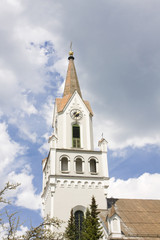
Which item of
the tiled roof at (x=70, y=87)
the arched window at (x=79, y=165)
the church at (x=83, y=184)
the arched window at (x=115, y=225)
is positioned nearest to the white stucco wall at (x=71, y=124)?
the church at (x=83, y=184)

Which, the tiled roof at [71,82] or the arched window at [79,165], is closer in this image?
the arched window at [79,165]

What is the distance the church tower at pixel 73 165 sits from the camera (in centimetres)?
3016

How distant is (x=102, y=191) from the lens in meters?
31.2

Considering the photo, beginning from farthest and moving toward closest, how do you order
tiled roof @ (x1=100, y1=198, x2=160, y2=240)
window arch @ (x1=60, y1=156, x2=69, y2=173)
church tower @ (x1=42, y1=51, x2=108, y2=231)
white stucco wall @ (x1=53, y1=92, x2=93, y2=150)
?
1. white stucco wall @ (x1=53, y1=92, x2=93, y2=150)
2. window arch @ (x1=60, y1=156, x2=69, y2=173)
3. church tower @ (x1=42, y1=51, x2=108, y2=231)
4. tiled roof @ (x1=100, y1=198, x2=160, y2=240)

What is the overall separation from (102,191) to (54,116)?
13.2 meters

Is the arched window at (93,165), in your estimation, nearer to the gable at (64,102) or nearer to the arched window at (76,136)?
the arched window at (76,136)

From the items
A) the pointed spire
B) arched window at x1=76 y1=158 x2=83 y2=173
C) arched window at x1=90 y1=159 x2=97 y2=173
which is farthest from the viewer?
the pointed spire

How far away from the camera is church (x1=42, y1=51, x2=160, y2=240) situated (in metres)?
27.0

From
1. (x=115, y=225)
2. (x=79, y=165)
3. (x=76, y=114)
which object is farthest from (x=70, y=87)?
(x=115, y=225)

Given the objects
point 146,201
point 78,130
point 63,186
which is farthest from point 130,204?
point 78,130

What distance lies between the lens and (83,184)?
31.2 metres

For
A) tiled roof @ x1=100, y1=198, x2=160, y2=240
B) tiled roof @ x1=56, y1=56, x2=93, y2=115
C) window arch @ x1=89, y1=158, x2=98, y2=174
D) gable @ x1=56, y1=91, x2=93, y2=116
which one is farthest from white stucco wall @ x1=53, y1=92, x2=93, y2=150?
tiled roof @ x1=100, y1=198, x2=160, y2=240

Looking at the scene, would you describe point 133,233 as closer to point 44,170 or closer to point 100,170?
point 100,170

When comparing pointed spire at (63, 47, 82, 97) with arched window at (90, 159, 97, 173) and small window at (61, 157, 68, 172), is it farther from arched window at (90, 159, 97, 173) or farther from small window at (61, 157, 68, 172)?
small window at (61, 157, 68, 172)
